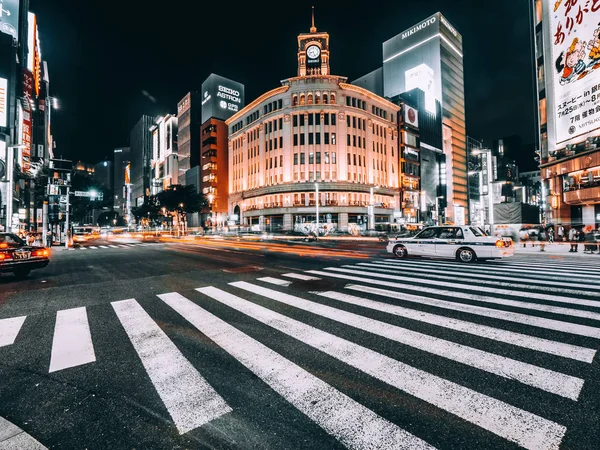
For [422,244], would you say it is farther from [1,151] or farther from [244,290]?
[1,151]

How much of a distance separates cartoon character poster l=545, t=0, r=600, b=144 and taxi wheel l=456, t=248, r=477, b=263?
73.7 feet

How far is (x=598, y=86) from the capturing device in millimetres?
21844

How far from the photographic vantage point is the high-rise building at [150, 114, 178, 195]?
104 meters

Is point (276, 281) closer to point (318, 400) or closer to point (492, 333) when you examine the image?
point (492, 333)

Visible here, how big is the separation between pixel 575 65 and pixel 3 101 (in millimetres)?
56370

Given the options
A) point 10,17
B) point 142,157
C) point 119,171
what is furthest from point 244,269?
point 119,171

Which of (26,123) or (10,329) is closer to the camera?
(10,329)

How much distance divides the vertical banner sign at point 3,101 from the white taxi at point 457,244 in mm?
41975

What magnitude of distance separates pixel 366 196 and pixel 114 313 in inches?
2222

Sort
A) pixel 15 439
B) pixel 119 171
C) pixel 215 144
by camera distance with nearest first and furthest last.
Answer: pixel 15 439
pixel 215 144
pixel 119 171

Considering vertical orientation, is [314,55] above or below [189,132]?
above

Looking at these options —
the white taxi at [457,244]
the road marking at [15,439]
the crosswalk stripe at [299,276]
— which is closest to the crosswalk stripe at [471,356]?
the crosswalk stripe at [299,276]

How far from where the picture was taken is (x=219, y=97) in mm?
83438

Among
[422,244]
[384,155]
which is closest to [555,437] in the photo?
[422,244]
